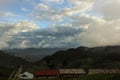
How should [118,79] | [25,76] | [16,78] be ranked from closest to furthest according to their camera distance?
[16,78] → [118,79] → [25,76]

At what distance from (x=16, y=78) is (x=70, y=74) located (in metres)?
138

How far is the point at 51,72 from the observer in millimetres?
140875

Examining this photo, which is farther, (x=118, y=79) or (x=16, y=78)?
(x=118, y=79)

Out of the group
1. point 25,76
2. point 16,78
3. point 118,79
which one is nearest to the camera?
point 16,78

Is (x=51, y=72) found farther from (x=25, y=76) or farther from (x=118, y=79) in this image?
(x=118, y=79)

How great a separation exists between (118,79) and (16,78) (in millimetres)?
58191

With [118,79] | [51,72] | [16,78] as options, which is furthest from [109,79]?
[51,72]

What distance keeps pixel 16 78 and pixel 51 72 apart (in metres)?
136

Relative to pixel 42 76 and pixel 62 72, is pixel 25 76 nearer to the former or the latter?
pixel 42 76

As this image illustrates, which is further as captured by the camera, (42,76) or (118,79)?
(42,76)

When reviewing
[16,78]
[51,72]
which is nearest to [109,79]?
[16,78]

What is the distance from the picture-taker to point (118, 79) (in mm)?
61469

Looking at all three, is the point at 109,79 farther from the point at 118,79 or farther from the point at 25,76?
the point at 25,76

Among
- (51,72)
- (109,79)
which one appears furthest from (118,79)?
(51,72)
